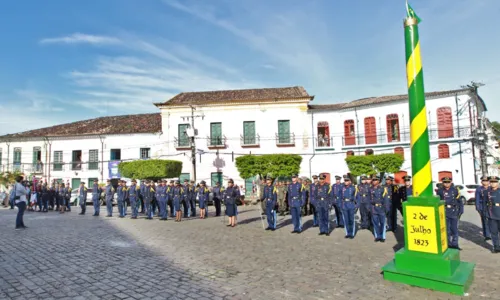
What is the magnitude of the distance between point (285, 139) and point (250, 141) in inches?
128

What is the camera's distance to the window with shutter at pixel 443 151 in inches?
987

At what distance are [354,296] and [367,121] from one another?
83.5 ft

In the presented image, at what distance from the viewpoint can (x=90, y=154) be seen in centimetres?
3316

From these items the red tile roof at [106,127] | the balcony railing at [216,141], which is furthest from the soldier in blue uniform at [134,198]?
the red tile roof at [106,127]

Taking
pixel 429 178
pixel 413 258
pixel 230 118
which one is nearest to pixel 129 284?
pixel 413 258

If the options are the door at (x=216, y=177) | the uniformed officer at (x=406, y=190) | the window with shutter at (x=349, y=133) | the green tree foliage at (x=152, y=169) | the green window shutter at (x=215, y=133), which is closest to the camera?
the uniformed officer at (x=406, y=190)

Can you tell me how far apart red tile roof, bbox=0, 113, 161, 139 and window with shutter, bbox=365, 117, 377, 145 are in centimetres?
1971

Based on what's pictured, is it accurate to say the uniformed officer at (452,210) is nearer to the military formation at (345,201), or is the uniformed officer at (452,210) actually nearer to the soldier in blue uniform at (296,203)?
the military formation at (345,201)

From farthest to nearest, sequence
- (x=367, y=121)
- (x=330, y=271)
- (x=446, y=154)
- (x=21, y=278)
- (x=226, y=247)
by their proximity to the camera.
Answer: (x=367, y=121)
(x=446, y=154)
(x=226, y=247)
(x=330, y=271)
(x=21, y=278)

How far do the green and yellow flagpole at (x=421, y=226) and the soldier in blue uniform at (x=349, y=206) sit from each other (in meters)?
4.04

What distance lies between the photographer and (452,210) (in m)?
8.09

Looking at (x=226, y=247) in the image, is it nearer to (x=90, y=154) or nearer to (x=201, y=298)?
(x=201, y=298)

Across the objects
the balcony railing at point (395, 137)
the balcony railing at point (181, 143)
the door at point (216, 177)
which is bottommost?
the door at point (216, 177)

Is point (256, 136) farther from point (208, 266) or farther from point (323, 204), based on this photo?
point (208, 266)
